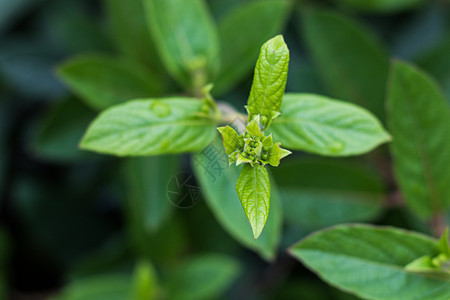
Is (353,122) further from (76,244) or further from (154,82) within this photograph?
(76,244)

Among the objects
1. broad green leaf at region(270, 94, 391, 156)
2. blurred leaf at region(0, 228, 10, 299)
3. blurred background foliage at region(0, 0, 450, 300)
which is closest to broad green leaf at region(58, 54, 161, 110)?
blurred background foliage at region(0, 0, 450, 300)

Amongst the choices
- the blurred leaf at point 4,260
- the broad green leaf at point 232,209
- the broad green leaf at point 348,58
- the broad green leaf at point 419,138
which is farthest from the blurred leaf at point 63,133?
the broad green leaf at point 419,138

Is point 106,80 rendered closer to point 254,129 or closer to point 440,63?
point 254,129

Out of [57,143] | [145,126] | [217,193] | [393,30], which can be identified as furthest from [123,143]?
[393,30]

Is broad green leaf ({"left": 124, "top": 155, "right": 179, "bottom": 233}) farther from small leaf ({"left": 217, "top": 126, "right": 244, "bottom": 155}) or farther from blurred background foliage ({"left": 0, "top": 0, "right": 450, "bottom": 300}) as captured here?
small leaf ({"left": 217, "top": 126, "right": 244, "bottom": 155})

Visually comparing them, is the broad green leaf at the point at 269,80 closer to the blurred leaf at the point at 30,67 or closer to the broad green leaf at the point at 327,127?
the broad green leaf at the point at 327,127

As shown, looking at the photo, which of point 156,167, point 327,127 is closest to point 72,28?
point 156,167
